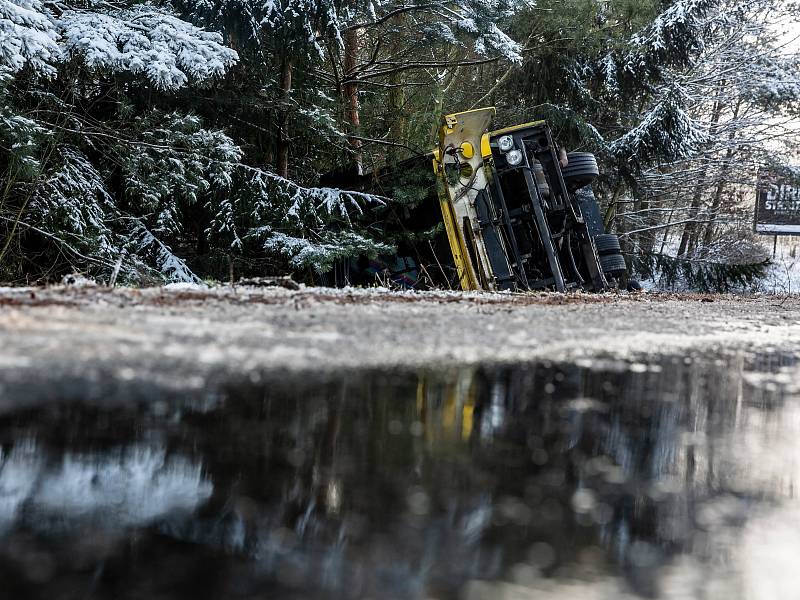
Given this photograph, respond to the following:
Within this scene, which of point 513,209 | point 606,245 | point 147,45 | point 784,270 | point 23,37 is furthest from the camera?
point 784,270

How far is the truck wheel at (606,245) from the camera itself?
32.6 ft

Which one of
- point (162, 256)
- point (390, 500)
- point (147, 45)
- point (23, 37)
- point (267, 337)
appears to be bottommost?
point (390, 500)

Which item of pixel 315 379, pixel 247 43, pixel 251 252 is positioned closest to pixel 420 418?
pixel 315 379

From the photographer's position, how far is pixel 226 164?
891cm

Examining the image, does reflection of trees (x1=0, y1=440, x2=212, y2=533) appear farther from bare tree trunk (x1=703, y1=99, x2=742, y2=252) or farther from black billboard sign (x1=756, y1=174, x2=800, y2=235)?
black billboard sign (x1=756, y1=174, x2=800, y2=235)

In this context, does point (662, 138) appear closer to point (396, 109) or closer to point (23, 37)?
point (396, 109)

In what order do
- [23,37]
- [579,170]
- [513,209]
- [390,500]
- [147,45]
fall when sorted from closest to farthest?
[390,500]
[23,37]
[147,45]
[513,209]
[579,170]

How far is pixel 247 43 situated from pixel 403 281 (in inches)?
138

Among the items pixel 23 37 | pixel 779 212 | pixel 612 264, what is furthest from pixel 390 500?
pixel 779 212

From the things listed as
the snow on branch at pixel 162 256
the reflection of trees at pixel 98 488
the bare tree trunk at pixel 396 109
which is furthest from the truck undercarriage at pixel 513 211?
the reflection of trees at pixel 98 488

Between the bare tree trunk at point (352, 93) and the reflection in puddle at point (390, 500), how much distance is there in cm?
995

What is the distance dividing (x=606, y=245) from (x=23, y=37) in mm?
6983

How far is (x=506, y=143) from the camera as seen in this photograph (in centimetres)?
934

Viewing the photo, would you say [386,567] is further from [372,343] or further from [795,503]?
[372,343]
